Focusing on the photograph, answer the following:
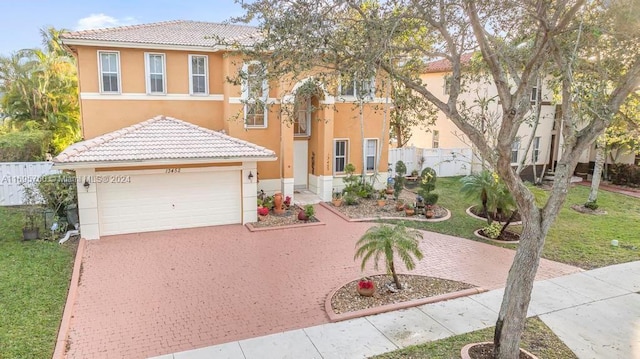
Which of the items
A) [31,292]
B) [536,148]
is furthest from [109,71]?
[536,148]

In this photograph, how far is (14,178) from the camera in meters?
18.2

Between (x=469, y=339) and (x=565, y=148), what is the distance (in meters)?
3.98

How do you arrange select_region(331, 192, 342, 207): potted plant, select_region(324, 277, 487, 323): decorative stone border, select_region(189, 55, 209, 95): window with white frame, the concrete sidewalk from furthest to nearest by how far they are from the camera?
select_region(331, 192, 342, 207): potted plant < select_region(189, 55, 209, 95): window with white frame < select_region(324, 277, 487, 323): decorative stone border < the concrete sidewalk

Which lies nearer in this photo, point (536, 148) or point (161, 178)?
point (161, 178)

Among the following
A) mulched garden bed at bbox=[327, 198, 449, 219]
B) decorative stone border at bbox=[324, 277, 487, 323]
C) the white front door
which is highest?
the white front door

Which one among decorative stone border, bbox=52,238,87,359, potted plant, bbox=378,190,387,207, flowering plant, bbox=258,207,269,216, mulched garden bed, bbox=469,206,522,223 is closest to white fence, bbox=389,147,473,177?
potted plant, bbox=378,190,387,207

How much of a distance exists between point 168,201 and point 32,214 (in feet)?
14.1

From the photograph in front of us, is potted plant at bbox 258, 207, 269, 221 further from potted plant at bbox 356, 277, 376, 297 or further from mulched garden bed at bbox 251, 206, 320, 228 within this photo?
potted plant at bbox 356, 277, 376, 297

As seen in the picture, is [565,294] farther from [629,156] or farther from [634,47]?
[629,156]

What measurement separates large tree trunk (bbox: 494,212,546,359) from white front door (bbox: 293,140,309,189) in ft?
48.6

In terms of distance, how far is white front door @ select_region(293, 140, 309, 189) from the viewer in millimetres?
21141

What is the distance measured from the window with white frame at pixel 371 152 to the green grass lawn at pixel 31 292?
44.0ft

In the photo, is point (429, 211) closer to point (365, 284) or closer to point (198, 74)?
point (365, 284)

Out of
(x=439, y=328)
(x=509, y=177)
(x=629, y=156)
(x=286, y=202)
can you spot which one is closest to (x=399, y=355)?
(x=439, y=328)
